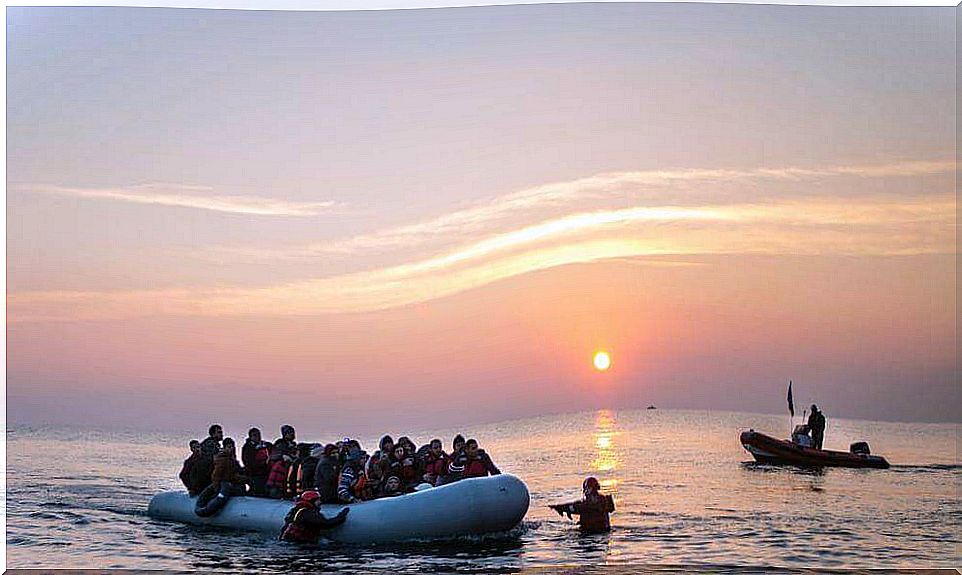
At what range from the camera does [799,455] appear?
16719 mm

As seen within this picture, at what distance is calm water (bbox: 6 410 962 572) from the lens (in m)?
10.1

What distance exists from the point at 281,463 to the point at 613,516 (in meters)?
3.37

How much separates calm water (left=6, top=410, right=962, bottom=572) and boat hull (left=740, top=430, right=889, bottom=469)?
0.23m

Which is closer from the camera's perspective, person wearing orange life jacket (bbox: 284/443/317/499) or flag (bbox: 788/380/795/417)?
person wearing orange life jacket (bbox: 284/443/317/499)

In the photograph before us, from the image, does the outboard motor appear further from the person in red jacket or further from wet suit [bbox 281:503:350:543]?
wet suit [bbox 281:503:350:543]

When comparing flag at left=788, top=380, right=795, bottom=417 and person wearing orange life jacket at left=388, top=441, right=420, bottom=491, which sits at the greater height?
flag at left=788, top=380, right=795, bottom=417

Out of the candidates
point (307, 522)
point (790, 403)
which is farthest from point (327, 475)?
point (790, 403)

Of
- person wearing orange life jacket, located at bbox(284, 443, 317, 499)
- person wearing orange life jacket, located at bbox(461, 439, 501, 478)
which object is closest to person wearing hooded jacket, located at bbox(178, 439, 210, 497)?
person wearing orange life jacket, located at bbox(284, 443, 317, 499)

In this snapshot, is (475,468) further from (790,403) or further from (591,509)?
(790,403)

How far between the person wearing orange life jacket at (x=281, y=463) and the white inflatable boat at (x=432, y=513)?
0.25 meters

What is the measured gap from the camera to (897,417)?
13.2 m

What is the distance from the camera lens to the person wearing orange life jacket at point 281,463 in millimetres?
11164

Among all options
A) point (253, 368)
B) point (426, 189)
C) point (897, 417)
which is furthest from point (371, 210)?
point (897, 417)

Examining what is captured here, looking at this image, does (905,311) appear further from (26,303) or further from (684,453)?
(684,453)
